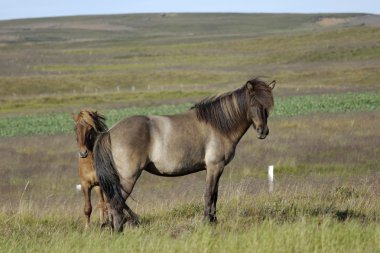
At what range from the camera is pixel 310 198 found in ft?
38.9

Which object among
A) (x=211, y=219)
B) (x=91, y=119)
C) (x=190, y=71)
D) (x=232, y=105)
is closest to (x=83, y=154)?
(x=91, y=119)

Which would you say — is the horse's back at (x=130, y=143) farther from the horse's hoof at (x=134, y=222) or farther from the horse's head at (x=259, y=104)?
the horse's head at (x=259, y=104)

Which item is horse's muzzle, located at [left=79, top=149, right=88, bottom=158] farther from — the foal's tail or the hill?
the hill

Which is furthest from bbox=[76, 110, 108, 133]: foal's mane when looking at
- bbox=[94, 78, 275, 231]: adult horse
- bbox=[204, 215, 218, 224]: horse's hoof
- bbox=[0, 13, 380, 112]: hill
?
bbox=[0, 13, 380, 112]: hill

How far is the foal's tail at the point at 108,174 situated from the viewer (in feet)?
31.4

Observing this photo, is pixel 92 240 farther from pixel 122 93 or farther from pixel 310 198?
pixel 122 93

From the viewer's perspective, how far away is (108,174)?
956 centimetres

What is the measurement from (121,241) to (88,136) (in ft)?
8.18

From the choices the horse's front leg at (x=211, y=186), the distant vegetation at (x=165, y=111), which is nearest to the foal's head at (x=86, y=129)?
the horse's front leg at (x=211, y=186)

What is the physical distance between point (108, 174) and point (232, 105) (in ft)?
6.38

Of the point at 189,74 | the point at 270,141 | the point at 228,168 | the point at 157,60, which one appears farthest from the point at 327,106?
the point at 157,60

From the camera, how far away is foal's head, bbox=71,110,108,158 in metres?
10.1

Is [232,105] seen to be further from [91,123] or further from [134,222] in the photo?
[134,222]

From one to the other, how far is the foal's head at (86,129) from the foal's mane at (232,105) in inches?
52.9
